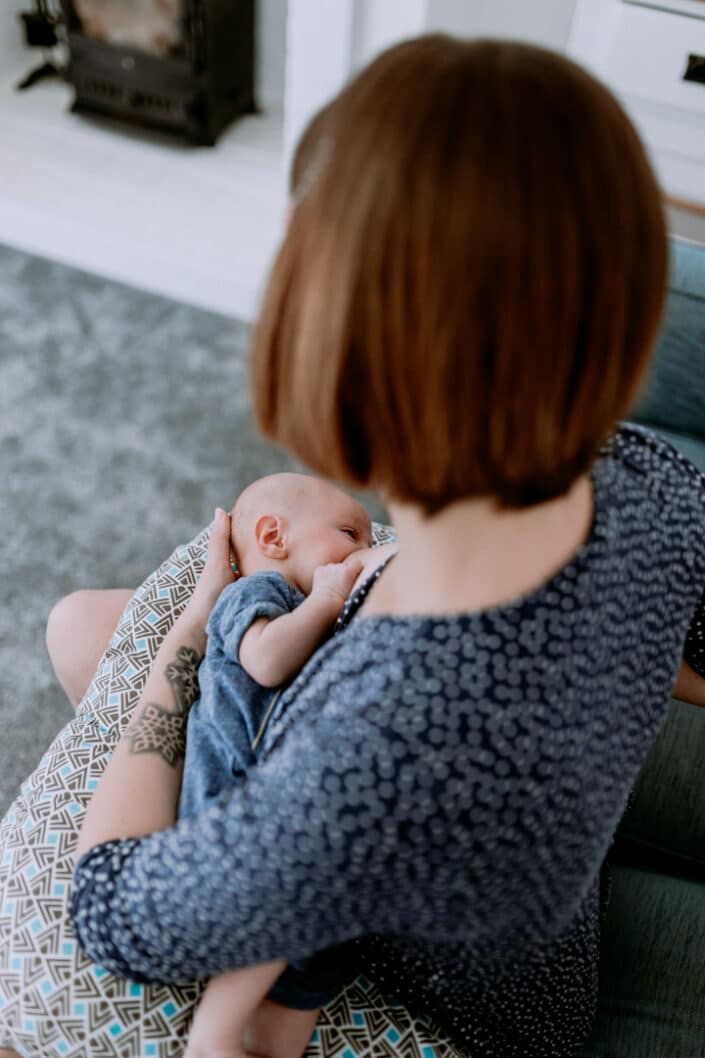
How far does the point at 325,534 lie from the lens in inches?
43.2

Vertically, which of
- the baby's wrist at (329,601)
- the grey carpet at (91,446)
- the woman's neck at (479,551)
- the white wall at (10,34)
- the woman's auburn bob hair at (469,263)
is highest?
the woman's auburn bob hair at (469,263)

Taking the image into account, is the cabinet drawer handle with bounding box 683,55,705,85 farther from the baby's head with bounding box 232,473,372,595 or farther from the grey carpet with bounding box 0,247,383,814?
the baby's head with bounding box 232,473,372,595

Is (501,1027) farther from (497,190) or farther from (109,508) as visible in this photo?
(109,508)

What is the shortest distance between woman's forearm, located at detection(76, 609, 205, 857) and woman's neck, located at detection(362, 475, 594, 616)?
0.34 m

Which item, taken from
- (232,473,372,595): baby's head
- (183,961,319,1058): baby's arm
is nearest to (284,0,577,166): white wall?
(232,473,372,595): baby's head

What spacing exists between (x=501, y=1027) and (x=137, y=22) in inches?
104

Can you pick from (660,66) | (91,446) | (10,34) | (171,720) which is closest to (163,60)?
(10,34)

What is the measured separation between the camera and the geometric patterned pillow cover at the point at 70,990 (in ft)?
2.45

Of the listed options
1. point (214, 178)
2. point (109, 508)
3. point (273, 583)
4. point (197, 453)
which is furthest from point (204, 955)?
point (214, 178)

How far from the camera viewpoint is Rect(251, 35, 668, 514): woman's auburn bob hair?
0.43m

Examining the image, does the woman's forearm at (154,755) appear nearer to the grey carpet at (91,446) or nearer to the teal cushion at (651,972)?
the teal cushion at (651,972)

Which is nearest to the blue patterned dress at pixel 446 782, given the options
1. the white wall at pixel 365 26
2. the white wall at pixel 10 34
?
the white wall at pixel 365 26

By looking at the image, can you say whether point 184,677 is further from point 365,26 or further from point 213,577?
point 365,26

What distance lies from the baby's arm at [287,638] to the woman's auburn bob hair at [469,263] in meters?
0.39
